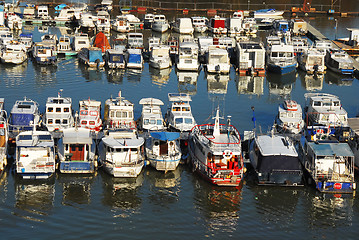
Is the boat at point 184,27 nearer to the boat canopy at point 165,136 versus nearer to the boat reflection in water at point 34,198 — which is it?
the boat canopy at point 165,136

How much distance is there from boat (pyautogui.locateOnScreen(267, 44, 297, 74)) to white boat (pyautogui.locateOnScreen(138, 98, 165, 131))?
21696 mm

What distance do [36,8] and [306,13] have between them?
1601 inches

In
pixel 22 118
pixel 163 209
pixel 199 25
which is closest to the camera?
pixel 163 209

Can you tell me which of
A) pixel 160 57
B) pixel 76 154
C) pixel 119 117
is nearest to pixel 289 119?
pixel 119 117

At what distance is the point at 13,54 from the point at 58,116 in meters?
23.1

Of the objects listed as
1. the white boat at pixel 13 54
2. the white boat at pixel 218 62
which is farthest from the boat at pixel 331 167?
the white boat at pixel 13 54

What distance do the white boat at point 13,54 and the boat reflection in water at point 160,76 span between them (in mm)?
13137

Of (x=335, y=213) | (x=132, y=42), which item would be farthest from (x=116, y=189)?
(x=132, y=42)

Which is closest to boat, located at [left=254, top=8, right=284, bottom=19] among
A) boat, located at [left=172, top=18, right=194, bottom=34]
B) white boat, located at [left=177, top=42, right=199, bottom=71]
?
boat, located at [left=172, top=18, right=194, bottom=34]

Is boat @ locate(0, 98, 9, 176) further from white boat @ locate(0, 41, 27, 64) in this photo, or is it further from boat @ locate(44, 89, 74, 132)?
white boat @ locate(0, 41, 27, 64)

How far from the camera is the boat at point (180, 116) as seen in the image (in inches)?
1753

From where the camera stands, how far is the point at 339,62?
2589 inches

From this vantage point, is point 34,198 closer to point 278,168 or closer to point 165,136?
point 165,136

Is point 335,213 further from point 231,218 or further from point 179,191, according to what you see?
point 179,191
